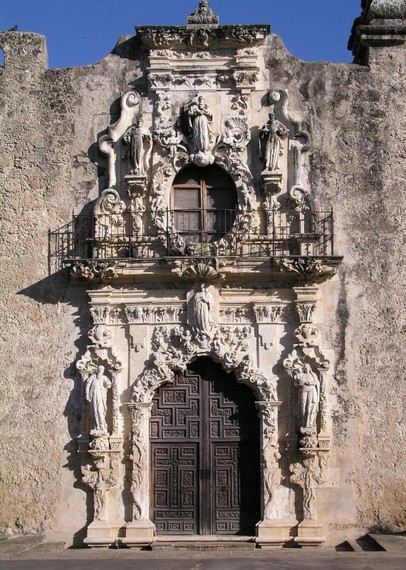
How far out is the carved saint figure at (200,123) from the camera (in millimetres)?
13109

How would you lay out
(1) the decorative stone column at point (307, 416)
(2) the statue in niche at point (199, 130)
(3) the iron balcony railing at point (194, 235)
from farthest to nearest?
(2) the statue in niche at point (199, 130), (3) the iron balcony railing at point (194, 235), (1) the decorative stone column at point (307, 416)

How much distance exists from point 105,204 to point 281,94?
9.88 feet

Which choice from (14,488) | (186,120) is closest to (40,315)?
(14,488)

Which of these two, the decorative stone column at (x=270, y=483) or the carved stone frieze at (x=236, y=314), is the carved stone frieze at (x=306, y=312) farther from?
the decorative stone column at (x=270, y=483)

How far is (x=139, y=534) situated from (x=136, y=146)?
5377mm

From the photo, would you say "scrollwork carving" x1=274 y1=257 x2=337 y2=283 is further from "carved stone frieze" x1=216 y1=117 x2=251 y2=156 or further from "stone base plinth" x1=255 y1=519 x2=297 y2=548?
"stone base plinth" x1=255 y1=519 x2=297 y2=548

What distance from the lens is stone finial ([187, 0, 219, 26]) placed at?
13.5 m

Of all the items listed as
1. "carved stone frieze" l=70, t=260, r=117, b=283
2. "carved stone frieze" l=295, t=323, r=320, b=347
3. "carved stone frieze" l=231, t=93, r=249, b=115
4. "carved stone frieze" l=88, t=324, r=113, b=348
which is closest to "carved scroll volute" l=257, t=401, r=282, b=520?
"carved stone frieze" l=295, t=323, r=320, b=347

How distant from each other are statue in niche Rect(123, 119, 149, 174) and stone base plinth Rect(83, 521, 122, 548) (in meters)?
4.92

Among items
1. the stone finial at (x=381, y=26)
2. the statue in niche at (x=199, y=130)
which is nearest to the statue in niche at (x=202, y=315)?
the statue in niche at (x=199, y=130)

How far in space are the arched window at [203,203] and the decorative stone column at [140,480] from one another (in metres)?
2.58

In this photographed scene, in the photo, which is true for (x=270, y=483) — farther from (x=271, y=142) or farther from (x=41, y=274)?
(x=271, y=142)

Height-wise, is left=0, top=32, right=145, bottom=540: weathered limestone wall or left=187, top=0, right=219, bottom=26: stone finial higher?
left=187, top=0, right=219, bottom=26: stone finial

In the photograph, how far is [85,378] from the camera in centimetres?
1277
